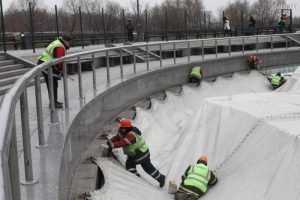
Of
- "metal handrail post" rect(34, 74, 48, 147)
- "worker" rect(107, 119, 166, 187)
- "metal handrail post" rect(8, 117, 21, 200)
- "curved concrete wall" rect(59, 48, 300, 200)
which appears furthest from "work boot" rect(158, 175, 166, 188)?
"metal handrail post" rect(8, 117, 21, 200)

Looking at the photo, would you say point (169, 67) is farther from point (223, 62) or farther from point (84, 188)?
point (84, 188)

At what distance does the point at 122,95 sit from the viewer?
10.8 m

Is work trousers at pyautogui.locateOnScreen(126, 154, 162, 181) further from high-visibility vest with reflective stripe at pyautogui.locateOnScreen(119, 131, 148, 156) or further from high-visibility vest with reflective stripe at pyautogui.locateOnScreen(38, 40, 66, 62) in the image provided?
high-visibility vest with reflective stripe at pyautogui.locateOnScreen(38, 40, 66, 62)

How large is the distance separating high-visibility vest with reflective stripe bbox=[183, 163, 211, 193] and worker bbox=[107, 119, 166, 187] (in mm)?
1074

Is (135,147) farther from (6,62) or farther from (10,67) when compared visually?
(6,62)

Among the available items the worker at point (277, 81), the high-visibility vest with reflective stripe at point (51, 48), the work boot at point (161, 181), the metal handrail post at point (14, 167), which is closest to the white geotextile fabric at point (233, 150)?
the work boot at point (161, 181)

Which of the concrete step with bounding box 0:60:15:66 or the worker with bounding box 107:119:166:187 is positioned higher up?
the concrete step with bounding box 0:60:15:66

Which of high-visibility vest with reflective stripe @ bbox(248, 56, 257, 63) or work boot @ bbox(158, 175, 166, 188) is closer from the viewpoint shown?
work boot @ bbox(158, 175, 166, 188)

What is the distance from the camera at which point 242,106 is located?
7.79m

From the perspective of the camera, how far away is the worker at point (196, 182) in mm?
6504

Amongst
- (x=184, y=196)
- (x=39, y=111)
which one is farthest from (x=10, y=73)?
(x=39, y=111)

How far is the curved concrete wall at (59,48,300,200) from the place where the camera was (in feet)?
18.4

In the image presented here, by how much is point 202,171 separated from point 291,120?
1457mm

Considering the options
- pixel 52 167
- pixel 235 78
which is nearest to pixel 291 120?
pixel 52 167
